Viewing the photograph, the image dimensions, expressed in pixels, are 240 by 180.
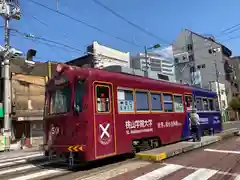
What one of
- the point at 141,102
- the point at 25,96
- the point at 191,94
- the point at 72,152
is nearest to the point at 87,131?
the point at 72,152

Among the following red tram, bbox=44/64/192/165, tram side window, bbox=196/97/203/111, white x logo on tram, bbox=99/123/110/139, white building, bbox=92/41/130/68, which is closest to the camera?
red tram, bbox=44/64/192/165

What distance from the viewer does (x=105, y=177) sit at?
681 cm

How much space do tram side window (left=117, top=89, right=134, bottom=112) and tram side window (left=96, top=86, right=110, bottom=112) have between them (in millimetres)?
499

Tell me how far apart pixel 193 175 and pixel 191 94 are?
719cm

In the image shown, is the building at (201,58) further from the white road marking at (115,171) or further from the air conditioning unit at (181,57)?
the white road marking at (115,171)

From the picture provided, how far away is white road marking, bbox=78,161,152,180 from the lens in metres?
6.81

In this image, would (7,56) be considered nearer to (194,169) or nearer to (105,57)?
(194,169)

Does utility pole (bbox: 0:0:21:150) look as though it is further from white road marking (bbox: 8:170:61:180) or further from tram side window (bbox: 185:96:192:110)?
tram side window (bbox: 185:96:192:110)

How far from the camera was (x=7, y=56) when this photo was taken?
719 inches

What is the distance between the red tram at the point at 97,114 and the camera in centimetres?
780

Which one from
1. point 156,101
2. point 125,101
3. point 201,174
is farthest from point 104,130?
point 156,101

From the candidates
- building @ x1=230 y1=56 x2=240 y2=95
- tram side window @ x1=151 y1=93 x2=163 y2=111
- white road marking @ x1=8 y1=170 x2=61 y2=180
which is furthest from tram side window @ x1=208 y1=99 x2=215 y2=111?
building @ x1=230 y1=56 x2=240 y2=95

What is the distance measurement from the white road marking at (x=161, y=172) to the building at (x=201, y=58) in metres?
48.5

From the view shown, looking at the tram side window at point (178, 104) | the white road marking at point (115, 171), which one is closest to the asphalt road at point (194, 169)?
the white road marking at point (115, 171)
